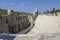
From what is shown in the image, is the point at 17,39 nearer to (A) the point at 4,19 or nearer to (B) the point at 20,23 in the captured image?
(A) the point at 4,19

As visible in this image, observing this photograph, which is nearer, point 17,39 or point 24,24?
point 17,39

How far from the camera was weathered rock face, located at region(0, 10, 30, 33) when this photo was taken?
2666 cm

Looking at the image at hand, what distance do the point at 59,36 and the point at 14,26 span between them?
90.1 ft

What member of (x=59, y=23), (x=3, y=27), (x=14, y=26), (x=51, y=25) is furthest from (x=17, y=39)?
(x=14, y=26)

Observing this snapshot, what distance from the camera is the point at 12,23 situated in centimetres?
3047

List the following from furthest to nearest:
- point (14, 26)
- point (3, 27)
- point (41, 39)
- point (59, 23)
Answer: point (14, 26)
point (3, 27)
point (59, 23)
point (41, 39)

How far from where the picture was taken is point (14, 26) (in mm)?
31328

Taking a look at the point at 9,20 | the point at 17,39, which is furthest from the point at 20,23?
the point at 17,39

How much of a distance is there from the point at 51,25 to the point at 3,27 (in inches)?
754

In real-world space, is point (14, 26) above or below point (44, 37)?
below

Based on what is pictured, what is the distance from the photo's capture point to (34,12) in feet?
99.7

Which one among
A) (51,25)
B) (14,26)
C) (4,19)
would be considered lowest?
(14,26)

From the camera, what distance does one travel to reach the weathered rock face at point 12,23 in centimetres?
2666

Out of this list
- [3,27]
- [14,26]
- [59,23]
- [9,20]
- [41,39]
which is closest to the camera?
[41,39]
